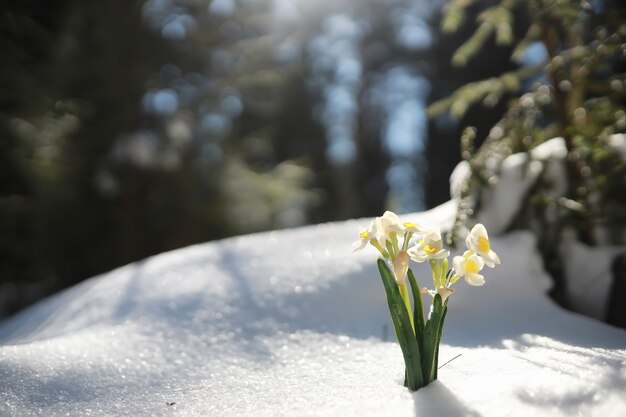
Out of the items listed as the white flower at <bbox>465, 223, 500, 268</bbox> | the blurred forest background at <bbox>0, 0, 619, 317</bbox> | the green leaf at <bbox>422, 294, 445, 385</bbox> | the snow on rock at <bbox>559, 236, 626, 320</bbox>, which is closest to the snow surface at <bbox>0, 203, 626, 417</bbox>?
the green leaf at <bbox>422, 294, 445, 385</bbox>

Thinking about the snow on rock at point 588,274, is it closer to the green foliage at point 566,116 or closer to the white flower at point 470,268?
the green foliage at point 566,116

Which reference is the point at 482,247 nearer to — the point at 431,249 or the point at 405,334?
the point at 431,249

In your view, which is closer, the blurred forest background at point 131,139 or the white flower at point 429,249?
the white flower at point 429,249

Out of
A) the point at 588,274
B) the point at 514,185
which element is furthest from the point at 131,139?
the point at 588,274

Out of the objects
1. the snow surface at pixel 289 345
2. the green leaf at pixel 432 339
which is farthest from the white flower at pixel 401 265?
the snow surface at pixel 289 345

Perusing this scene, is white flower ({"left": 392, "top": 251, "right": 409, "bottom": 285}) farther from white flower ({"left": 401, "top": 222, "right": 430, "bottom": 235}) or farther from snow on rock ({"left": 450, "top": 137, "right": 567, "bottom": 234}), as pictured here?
snow on rock ({"left": 450, "top": 137, "right": 567, "bottom": 234})

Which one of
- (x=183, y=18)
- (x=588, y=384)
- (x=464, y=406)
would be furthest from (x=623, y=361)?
(x=183, y=18)
